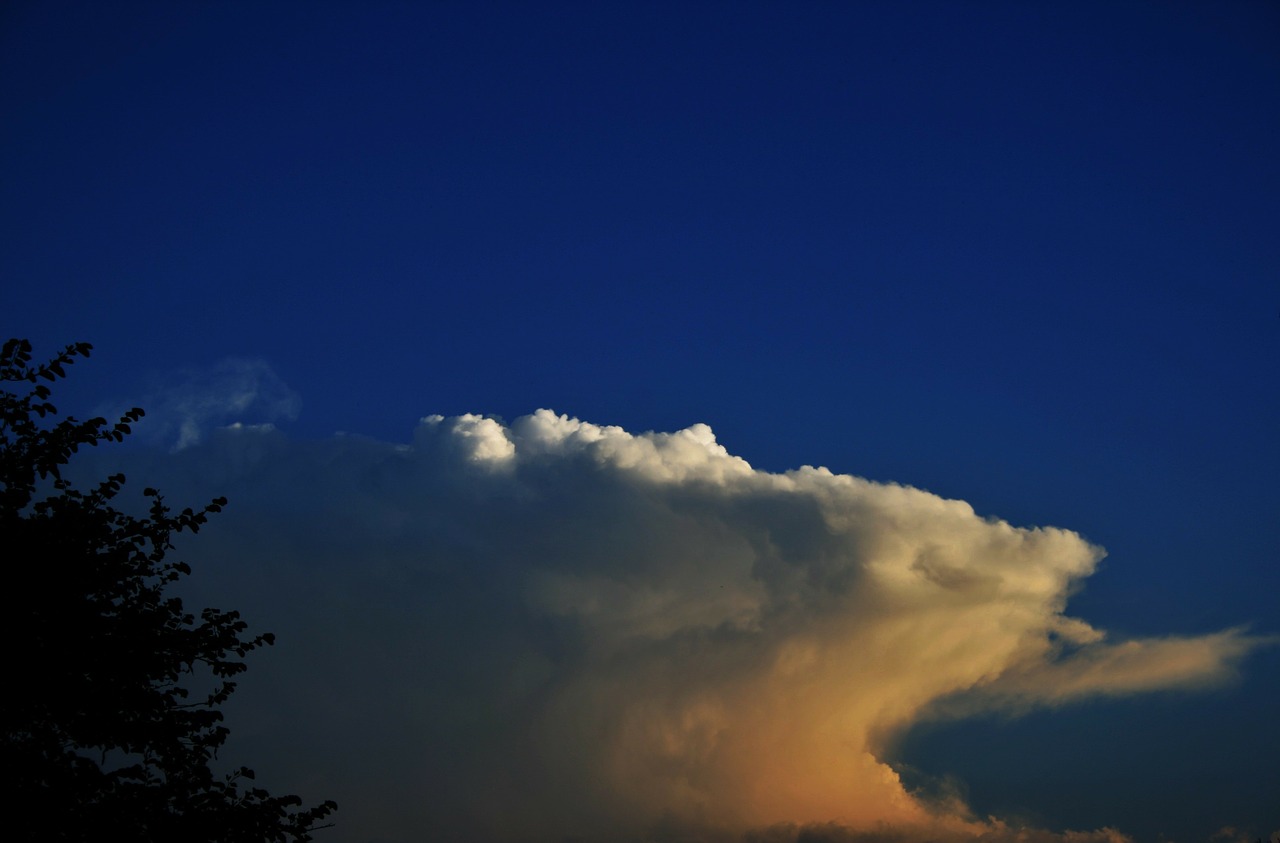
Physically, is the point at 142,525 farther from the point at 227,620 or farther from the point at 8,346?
the point at 8,346

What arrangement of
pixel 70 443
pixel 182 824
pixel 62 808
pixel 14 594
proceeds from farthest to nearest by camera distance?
pixel 70 443 < pixel 182 824 < pixel 14 594 < pixel 62 808

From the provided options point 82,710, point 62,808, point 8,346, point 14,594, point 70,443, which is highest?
point 8,346

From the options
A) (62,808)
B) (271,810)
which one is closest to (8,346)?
(62,808)

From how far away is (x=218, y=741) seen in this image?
2095cm

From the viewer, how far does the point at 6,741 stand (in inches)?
674

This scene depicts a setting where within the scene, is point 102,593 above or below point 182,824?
above

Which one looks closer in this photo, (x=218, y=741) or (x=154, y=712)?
(x=154, y=712)

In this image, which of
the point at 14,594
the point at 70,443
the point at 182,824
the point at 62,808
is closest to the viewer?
the point at 62,808

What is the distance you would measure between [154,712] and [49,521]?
4.15 metres

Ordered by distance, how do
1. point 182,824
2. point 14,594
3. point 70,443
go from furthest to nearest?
point 70,443 < point 182,824 < point 14,594

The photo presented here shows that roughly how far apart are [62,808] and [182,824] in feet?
9.31

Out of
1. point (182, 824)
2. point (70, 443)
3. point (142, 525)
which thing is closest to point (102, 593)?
point (142, 525)

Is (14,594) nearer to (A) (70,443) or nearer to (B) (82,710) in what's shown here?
(B) (82,710)

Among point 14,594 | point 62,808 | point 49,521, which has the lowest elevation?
point 62,808
